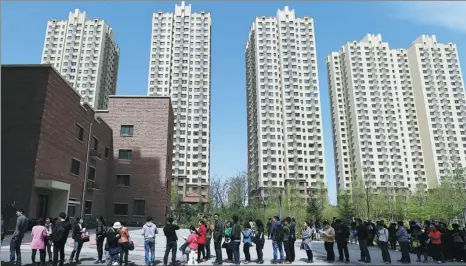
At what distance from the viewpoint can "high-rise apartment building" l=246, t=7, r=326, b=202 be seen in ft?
299

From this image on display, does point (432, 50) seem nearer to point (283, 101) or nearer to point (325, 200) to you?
point (283, 101)

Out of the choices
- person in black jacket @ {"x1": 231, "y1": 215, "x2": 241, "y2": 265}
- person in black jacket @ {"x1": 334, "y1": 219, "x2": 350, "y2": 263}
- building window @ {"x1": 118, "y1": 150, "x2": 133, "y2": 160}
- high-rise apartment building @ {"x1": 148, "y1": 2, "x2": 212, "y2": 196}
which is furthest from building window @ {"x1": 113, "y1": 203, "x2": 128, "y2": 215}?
high-rise apartment building @ {"x1": 148, "y1": 2, "x2": 212, "y2": 196}

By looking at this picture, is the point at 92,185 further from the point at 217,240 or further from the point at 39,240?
the point at 217,240

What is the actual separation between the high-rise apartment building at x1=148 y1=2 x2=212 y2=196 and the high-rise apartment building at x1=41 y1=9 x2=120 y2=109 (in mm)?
15734

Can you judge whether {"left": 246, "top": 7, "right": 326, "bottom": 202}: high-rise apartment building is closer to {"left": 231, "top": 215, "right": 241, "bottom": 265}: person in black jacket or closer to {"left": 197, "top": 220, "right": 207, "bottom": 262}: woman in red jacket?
{"left": 197, "top": 220, "right": 207, "bottom": 262}: woman in red jacket

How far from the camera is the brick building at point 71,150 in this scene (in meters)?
23.6

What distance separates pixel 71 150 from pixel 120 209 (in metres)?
13.3

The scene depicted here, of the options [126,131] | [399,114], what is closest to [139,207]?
[126,131]

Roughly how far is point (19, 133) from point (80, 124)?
24.6 feet

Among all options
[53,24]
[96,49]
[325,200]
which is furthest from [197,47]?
[325,200]

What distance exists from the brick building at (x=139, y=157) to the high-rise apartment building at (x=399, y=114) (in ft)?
247

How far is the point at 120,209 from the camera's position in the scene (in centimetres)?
3981

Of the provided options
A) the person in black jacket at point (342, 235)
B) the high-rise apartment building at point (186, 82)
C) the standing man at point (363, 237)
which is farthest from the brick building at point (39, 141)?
the high-rise apartment building at point (186, 82)

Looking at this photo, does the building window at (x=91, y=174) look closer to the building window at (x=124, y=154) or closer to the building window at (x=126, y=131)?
the building window at (x=124, y=154)
